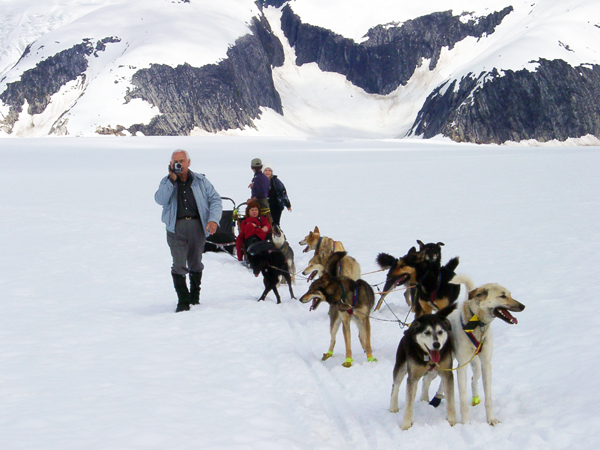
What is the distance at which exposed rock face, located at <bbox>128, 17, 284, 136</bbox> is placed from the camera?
82.1m

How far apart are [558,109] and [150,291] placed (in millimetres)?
88768

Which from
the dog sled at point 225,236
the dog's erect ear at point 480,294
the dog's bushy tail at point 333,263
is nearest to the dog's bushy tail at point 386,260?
the dog's bushy tail at point 333,263

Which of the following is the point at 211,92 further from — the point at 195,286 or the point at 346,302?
the point at 346,302

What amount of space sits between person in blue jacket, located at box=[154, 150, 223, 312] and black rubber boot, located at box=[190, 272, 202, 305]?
26 centimetres

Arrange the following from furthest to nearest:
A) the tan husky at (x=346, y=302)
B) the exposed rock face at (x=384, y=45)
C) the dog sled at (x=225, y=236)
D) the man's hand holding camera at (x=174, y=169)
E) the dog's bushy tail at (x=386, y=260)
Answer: the exposed rock face at (x=384, y=45) → the dog sled at (x=225, y=236) → the man's hand holding camera at (x=174, y=169) → the dog's bushy tail at (x=386, y=260) → the tan husky at (x=346, y=302)

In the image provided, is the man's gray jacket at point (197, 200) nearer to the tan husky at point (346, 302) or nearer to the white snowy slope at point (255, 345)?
the white snowy slope at point (255, 345)

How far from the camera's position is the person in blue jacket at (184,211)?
649 centimetres

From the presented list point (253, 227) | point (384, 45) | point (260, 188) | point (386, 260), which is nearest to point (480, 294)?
point (386, 260)

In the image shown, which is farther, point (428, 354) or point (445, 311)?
point (445, 311)

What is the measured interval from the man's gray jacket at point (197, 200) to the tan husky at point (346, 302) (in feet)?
6.41

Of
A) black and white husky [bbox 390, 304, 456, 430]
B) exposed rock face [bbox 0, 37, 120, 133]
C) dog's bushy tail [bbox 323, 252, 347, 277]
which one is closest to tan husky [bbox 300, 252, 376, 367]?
dog's bushy tail [bbox 323, 252, 347, 277]

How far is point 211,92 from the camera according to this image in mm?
89312

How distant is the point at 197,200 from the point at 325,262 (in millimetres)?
1933

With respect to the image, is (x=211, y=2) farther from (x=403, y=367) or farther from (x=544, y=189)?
(x=403, y=367)
